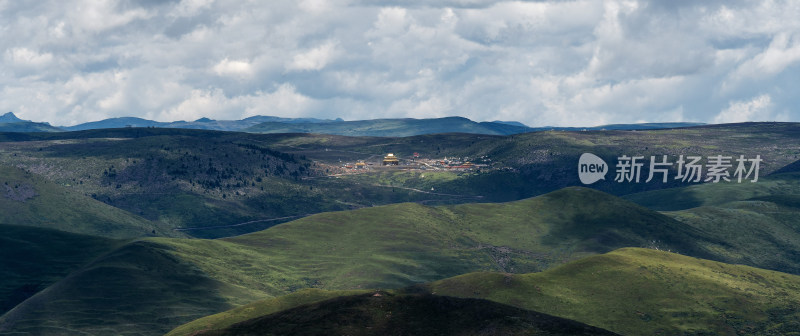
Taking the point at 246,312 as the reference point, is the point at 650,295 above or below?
below

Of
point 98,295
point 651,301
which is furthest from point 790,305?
point 98,295

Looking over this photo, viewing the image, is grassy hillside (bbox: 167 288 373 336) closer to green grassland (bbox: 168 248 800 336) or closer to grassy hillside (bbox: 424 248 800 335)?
green grassland (bbox: 168 248 800 336)

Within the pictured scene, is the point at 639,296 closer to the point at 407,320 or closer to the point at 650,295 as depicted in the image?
the point at 650,295

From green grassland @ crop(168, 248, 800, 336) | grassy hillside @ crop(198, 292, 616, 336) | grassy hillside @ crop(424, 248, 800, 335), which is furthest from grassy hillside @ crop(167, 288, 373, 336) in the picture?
grassy hillside @ crop(424, 248, 800, 335)

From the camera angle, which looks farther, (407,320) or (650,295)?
(650,295)

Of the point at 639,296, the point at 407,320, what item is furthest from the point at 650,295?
the point at 407,320

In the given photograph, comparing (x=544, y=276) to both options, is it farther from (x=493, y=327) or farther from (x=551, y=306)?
(x=493, y=327)

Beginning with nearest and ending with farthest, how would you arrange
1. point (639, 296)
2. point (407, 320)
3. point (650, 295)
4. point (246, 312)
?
point (407, 320) → point (246, 312) → point (639, 296) → point (650, 295)
